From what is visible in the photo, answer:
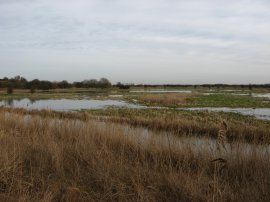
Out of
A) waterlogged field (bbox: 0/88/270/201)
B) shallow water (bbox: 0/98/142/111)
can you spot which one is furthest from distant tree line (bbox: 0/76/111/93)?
waterlogged field (bbox: 0/88/270/201)

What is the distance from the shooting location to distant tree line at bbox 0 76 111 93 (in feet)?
228

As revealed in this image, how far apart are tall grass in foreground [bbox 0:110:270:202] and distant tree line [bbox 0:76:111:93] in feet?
187

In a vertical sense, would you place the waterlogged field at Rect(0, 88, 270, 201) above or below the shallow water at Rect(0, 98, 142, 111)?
above

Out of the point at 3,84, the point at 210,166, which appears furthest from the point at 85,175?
the point at 3,84

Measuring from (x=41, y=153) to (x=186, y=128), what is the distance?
29.9 ft

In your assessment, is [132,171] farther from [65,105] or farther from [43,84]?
[43,84]

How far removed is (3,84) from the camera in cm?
6856

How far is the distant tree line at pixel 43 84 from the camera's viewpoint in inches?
2740

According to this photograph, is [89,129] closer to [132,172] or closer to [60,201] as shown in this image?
[132,172]

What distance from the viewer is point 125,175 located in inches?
197

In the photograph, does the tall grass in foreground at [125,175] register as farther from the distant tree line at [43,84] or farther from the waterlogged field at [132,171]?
the distant tree line at [43,84]

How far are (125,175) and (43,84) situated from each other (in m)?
76.2

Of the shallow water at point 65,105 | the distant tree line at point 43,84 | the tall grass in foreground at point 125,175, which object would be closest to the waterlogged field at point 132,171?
the tall grass in foreground at point 125,175

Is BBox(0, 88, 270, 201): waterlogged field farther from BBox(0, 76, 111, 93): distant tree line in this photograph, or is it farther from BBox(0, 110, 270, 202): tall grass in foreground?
BBox(0, 76, 111, 93): distant tree line
